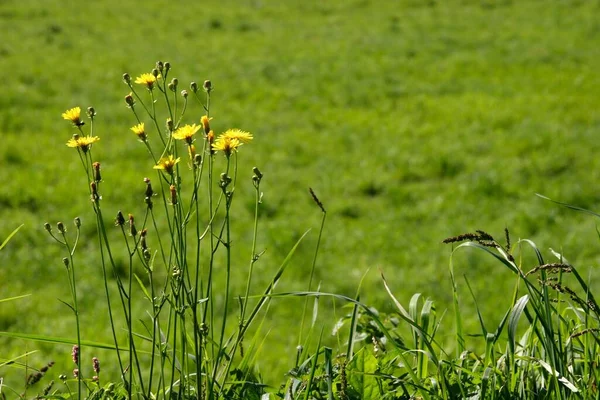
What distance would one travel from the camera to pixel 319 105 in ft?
29.8

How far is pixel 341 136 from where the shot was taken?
798cm

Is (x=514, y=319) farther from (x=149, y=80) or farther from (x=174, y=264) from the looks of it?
(x=149, y=80)

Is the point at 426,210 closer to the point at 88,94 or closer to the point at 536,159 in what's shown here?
the point at 536,159

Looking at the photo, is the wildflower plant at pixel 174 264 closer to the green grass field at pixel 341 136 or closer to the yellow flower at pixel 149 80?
the yellow flower at pixel 149 80

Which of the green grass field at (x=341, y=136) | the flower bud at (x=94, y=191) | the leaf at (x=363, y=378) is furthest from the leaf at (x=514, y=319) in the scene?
the green grass field at (x=341, y=136)

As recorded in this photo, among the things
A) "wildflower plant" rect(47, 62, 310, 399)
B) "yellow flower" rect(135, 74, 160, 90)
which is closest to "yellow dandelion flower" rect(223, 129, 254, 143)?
"wildflower plant" rect(47, 62, 310, 399)

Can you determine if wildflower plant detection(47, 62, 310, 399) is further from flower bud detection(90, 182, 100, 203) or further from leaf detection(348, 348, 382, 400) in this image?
leaf detection(348, 348, 382, 400)

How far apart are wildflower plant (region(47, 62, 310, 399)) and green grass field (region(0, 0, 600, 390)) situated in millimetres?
264

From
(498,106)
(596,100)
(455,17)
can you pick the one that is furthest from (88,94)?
(455,17)

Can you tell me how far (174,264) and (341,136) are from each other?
6338 millimetres

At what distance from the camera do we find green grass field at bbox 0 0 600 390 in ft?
17.6

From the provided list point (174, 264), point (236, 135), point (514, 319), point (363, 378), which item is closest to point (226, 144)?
point (236, 135)

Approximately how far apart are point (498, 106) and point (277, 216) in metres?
3.63

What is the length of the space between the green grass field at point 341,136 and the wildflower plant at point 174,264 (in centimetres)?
26
